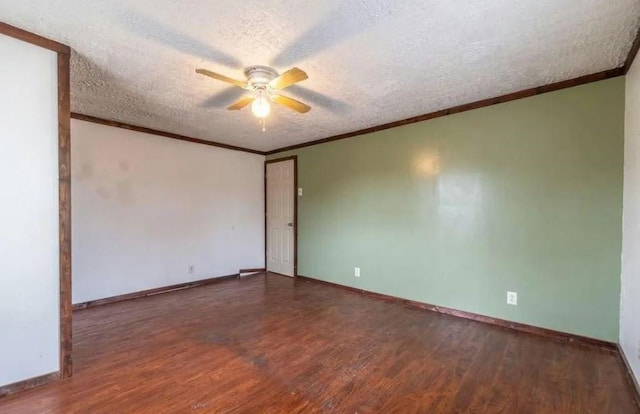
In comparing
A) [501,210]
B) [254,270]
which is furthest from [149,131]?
Answer: [501,210]

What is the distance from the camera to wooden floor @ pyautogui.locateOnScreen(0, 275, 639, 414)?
1.79m

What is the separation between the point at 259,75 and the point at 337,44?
676 millimetres

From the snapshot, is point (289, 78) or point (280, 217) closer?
point (289, 78)

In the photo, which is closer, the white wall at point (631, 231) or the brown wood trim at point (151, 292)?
the white wall at point (631, 231)

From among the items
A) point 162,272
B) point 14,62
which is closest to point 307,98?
point 14,62

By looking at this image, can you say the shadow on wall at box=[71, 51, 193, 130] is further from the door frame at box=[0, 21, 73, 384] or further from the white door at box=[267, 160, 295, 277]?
the white door at box=[267, 160, 295, 277]

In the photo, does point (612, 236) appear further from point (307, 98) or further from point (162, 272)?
point (162, 272)

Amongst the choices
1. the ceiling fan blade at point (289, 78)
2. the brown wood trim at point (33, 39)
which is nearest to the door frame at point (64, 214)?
the brown wood trim at point (33, 39)

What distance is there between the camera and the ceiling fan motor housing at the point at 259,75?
229 cm

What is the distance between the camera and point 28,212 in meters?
1.92

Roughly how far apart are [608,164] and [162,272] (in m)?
5.21

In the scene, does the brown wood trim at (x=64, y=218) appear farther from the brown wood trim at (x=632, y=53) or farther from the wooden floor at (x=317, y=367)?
the brown wood trim at (x=632, y=53)

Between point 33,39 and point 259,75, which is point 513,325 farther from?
point 33,39

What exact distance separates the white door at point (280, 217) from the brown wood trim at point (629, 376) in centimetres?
402
